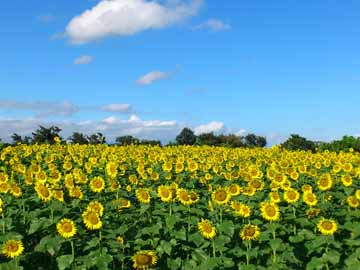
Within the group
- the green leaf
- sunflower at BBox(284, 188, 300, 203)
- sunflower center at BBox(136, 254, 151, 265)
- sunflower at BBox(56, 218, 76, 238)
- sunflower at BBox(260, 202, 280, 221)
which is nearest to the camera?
sunflower center at BBox(136, 254, 151, 265)

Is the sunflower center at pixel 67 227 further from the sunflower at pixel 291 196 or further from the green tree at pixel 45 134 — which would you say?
the green tree at pixel 45 134

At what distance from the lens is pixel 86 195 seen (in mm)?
8742

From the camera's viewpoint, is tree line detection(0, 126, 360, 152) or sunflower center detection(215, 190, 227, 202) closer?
sunflower center detection(215, 190, 227, 202)

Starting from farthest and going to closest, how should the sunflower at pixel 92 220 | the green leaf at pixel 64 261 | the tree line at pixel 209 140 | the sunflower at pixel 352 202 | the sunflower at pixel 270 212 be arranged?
1. the tree line at pixel 209 140
2. the sunflower at pixel 352 202
3. the sunflower at pixel 270 212
4. the sunflower at pixel 92 220
5. the green leaf at pixel 64 261

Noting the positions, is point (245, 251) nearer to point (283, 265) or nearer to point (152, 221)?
point (283, 265)

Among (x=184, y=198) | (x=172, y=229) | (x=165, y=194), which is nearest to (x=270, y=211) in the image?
(x=184, y=198)

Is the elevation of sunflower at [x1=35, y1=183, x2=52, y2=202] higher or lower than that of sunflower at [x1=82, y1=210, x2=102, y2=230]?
higher

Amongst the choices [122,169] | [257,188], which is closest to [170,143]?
[122,169]

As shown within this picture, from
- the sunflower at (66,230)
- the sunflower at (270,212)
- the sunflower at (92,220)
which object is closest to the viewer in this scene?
the sunflower at (66,230)

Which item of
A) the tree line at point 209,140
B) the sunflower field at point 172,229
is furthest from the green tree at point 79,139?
the sunflower field at point 172,229

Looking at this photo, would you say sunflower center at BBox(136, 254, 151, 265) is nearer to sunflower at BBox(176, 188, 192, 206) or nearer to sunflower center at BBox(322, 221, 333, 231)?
sunflower at BBox(176, 188, 192, 206)

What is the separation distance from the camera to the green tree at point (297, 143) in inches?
1041

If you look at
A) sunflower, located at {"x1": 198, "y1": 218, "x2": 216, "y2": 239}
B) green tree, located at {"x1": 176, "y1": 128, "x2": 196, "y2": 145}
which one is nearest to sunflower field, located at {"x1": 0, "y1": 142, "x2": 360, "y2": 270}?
sunflower, located at {"x1": 198, "y1": 218, "x2": 216, "y2": 239}

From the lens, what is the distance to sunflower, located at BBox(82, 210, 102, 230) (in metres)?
6.83
